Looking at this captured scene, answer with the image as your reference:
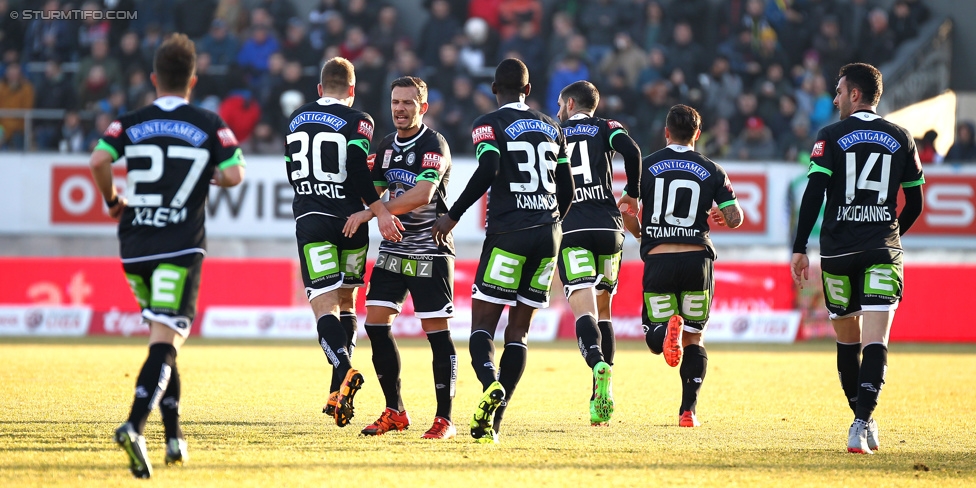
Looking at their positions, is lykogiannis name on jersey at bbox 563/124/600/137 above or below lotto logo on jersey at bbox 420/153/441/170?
above

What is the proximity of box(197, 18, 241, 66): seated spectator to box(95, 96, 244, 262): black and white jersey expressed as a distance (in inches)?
616

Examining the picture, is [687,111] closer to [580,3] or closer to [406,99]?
[406,99]

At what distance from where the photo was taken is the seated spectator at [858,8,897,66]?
68.4 ft

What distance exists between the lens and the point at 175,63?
5836mm

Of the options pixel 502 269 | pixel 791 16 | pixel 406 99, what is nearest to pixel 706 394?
pixel 502 269

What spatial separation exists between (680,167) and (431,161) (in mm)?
2155

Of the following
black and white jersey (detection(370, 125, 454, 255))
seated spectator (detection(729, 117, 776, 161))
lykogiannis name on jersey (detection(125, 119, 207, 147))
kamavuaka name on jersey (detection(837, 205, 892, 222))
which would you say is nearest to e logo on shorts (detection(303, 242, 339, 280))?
black and white jersey (detection(370, 125, 454, 255))

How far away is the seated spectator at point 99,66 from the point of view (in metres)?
20.4

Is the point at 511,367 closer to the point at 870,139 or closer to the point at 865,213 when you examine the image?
the point at 865,213

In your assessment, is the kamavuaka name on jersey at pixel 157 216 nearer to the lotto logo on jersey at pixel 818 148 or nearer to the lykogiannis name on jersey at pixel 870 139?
the lotto logo on jersey at pixel 818 148

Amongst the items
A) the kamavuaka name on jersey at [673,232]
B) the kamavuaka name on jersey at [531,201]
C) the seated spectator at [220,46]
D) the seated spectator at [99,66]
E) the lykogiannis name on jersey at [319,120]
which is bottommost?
the kamavuaka name on jersey at [673,232]

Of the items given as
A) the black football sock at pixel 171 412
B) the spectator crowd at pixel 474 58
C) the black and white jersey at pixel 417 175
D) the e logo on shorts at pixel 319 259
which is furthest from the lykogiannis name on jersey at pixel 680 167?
the spectator crowd at pixel 474 58

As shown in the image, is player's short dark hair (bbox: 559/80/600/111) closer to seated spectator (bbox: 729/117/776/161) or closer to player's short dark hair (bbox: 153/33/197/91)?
player's short dark hair (bbox: 153/33/197/91)

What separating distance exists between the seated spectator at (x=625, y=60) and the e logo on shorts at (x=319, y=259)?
13.6 metres
